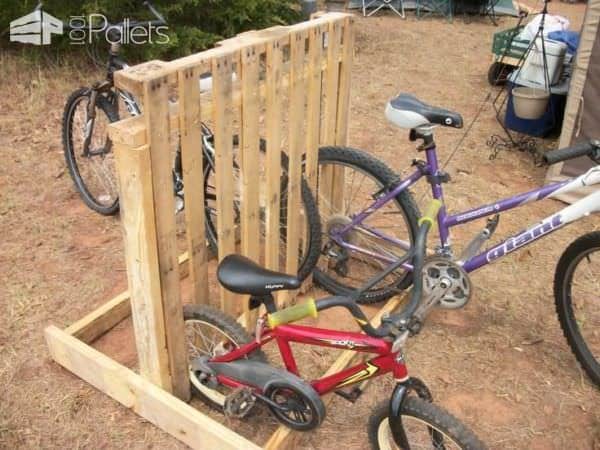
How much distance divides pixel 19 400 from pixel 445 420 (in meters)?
1.78

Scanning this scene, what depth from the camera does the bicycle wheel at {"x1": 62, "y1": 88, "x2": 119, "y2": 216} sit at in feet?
12.6

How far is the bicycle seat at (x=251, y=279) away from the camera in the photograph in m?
1.95

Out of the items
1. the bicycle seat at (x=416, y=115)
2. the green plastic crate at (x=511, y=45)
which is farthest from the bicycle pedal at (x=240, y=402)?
the green plastic crate at (x=511, y=45)

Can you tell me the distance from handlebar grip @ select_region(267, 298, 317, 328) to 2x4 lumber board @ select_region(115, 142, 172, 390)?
0.45 meters

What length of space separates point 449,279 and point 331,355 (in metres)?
0.66

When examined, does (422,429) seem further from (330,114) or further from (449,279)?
(330,114)

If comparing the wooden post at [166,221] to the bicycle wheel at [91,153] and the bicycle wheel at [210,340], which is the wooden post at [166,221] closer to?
the bicycle wheel at [210,340]

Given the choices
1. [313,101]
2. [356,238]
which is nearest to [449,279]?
[356,238]

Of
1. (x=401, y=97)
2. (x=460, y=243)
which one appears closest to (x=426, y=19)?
(x=460, y=243)

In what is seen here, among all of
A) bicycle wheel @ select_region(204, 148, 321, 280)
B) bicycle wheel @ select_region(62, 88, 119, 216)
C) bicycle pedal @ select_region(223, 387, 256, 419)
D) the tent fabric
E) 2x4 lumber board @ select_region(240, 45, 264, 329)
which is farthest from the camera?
the tent fabric

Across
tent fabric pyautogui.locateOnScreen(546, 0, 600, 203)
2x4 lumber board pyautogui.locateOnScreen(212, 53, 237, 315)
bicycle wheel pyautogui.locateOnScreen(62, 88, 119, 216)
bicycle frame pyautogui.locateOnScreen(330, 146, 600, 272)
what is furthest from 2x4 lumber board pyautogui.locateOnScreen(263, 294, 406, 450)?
bicycle wheel pyautogui.locateOnScreen(62, 88, 119, 216)

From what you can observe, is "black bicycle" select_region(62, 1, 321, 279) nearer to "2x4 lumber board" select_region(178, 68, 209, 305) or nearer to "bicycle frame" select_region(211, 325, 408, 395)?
"2x4 lumber board" select_region(178, 68, 209, 305)

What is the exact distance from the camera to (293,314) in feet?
6.24

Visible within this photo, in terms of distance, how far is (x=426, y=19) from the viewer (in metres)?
10.0
